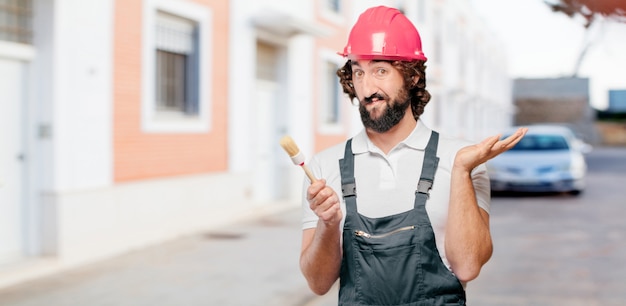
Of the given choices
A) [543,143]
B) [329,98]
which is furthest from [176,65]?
[543,143]

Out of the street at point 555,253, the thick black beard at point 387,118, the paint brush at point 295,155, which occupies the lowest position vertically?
the street at point 555,253

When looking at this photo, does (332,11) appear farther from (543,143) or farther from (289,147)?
(289,147)

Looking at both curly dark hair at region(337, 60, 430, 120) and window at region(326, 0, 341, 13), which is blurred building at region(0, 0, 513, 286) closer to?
window at region(326, 0, 341, 13)

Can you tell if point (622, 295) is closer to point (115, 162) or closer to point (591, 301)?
point (591, 301)

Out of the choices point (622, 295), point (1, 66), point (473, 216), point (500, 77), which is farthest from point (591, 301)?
point (500, 77)

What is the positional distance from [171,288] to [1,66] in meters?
2.97

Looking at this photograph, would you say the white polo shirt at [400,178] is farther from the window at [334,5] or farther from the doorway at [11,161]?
the window at [334,5]

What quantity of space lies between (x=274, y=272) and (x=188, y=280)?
0.94 metres

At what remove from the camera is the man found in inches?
78.5

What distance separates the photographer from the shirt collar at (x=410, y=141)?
7.15 feet

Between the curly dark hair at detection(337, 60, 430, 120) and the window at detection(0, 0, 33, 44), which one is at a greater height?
the window at detection(0, 0, 33, 44)

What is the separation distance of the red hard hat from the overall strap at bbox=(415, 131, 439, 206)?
28 cm

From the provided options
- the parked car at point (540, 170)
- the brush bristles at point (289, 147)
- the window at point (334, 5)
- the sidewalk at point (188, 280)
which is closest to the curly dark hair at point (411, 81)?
the brush bristles at point (289, 147)

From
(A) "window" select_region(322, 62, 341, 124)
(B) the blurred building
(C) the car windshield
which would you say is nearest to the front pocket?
(B) the blurred building
